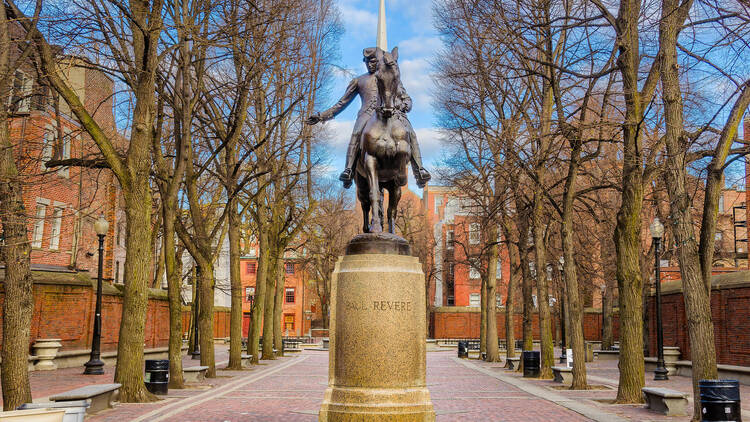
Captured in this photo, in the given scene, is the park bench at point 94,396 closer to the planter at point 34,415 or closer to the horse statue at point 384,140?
the planter at point 34,415

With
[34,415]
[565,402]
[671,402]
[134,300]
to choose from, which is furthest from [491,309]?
[34,415]

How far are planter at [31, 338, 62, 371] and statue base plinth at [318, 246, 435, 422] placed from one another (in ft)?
60.8

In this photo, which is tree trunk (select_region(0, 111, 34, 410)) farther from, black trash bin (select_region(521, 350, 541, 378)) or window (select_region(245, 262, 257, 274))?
window (select_region(245, 262, 257, 274))

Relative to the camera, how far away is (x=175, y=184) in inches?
664

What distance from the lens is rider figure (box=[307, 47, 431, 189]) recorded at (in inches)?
425

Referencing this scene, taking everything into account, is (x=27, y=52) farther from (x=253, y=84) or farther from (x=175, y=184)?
(x=253, y=84)

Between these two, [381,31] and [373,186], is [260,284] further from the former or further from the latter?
[373,186]

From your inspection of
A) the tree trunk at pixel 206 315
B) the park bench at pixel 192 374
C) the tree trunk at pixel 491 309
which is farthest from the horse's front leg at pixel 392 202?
the tree trunk at pixel 491 309

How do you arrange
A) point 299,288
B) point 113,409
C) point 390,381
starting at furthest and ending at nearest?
1. point 299,288
2. point 113,409
3. point 390,381

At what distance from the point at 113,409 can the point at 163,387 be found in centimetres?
310

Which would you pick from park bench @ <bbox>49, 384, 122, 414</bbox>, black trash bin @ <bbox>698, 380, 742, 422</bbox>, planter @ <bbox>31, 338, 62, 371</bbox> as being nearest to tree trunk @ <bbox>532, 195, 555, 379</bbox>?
black trash bin @ <bbox>698, 380, 742, 422</bbox>

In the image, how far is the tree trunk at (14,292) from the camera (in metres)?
10.6

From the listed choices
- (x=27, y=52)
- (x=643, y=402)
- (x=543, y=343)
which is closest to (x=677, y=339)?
(x=543, y=343)

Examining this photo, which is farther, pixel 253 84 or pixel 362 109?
pixel 253 84
